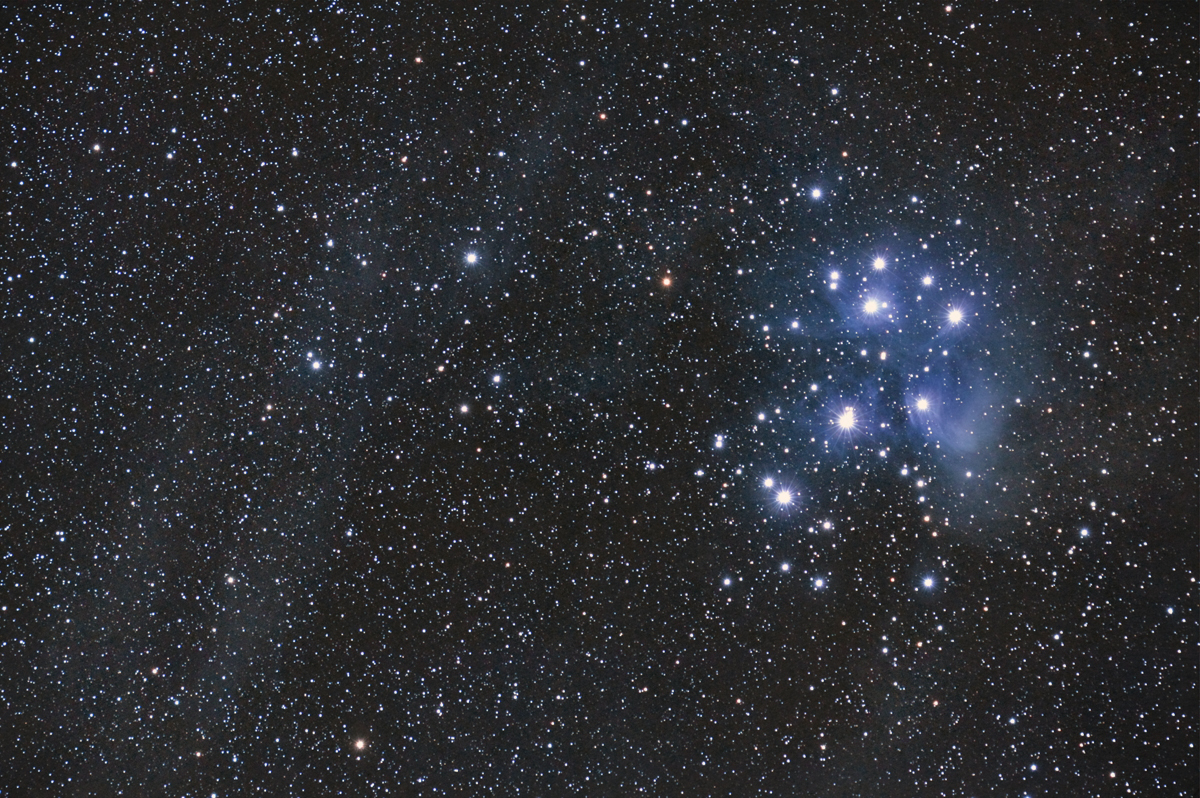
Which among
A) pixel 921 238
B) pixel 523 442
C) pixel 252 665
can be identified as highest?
pixel 921 238

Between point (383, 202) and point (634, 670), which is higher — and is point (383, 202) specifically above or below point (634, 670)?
above

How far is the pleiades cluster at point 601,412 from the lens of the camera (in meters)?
0.38

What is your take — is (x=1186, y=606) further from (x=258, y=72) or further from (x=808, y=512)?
(x=258, y=72)

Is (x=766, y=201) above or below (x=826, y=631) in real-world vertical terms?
above

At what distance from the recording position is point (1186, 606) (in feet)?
1.24

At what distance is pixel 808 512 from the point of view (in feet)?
1.24

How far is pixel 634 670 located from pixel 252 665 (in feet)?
0.61

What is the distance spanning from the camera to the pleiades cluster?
0.38 metres

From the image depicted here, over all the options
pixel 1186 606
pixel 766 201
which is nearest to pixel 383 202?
pixel 766 201

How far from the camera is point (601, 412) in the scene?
379 mm

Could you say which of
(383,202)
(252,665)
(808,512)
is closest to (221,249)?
(383,202)

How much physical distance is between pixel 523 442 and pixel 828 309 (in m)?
0.17

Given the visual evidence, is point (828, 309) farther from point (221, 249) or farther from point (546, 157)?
point (221, 249)

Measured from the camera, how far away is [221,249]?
0.38 meters
